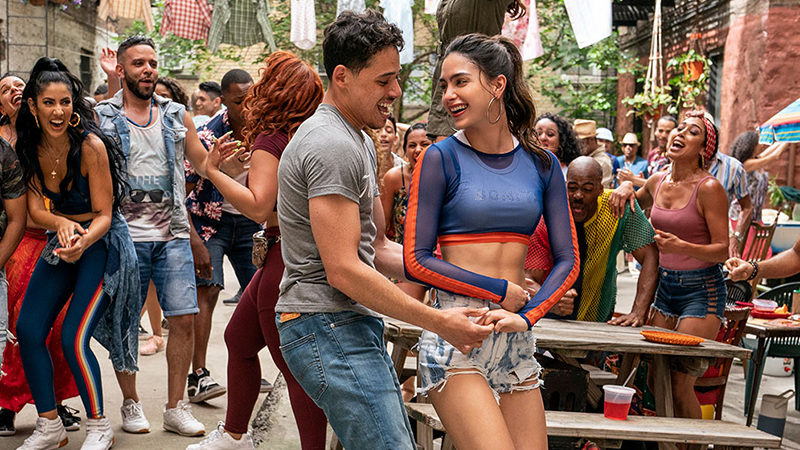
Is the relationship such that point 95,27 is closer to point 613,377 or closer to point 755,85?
point 755,85

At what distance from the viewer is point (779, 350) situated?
6.14 m

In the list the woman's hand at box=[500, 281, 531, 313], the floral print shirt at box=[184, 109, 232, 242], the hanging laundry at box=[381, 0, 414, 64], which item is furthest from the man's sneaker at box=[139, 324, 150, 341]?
the hanging laundry at box=[381, 0, 414, 64]

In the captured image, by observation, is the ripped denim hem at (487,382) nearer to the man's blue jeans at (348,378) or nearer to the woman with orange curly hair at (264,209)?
the man's blue jeans at (348,378)

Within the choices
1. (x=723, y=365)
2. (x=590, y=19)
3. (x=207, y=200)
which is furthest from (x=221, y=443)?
(x=590, y=19)

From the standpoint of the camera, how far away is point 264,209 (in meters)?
3.68

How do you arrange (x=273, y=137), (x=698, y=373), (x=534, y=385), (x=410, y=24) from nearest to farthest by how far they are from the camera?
(x=534, y=385), (x=273, y=137), (x=698, y=373), (x=410, y=24)

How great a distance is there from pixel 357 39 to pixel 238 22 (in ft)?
37.5

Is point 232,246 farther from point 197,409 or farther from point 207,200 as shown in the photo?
point 197,409

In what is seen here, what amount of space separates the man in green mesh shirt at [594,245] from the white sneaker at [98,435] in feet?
7.85

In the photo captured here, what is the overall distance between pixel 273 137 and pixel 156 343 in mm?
4039

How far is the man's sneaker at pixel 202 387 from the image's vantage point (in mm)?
5738

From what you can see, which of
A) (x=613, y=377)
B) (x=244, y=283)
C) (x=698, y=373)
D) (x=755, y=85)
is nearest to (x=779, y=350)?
(x=613, y=377)

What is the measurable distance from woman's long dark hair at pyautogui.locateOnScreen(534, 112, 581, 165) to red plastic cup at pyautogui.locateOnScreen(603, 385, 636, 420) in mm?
2580

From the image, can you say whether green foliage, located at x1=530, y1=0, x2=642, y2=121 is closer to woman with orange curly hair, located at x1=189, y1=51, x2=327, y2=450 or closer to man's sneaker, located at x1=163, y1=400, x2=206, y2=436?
man's sneaker, located at x1=163, y1=400, x2=206, y2=436
